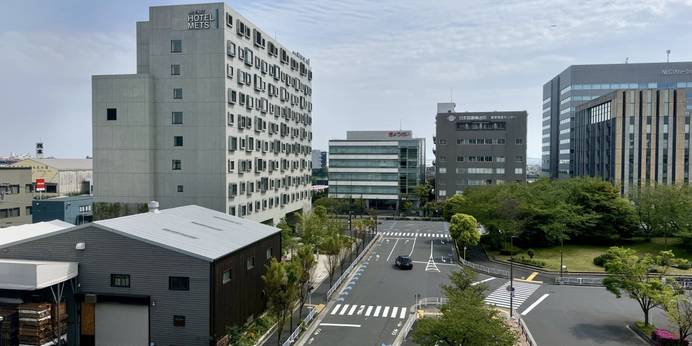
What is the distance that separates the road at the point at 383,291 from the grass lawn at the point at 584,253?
361 inches

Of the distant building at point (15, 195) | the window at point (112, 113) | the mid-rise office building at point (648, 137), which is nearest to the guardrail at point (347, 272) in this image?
the window at point (112, 113)

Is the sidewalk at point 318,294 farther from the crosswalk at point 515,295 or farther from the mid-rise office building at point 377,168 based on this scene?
the mid-rise office building at point 377,168

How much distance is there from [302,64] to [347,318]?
5641 cm

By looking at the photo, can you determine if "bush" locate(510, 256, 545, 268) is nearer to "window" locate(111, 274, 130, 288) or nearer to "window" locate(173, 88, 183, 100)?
"window" locate(111, 274, 130, 288)

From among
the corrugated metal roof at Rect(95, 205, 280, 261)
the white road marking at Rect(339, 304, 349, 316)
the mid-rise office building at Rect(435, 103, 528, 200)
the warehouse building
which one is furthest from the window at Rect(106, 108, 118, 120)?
the mid-rise office building at Rect(435, 103, 528, 200)

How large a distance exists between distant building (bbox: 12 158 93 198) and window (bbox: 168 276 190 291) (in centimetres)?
6461

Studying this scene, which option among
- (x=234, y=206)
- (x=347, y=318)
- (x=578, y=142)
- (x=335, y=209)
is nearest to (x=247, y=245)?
(x=347, y=318)

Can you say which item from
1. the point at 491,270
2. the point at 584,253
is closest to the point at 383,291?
the point at 491,270

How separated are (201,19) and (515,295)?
41.5 metres

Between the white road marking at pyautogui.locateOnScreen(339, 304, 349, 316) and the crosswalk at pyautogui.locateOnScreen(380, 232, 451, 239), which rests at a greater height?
the white road marking at pyautogui.locateOnScreen(339, 304, 349, 316)

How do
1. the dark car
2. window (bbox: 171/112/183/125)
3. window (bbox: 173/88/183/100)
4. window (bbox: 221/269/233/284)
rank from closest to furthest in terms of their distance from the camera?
window (bbox: 221/269/233/284)
the dark car
window (bbox: 173/88/183/100)
window (bbox: 171/112/183/125)

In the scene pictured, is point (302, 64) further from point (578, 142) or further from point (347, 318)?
point (578, 142)

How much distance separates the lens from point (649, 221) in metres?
60.9

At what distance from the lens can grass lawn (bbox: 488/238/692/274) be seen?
50594 millimetres
